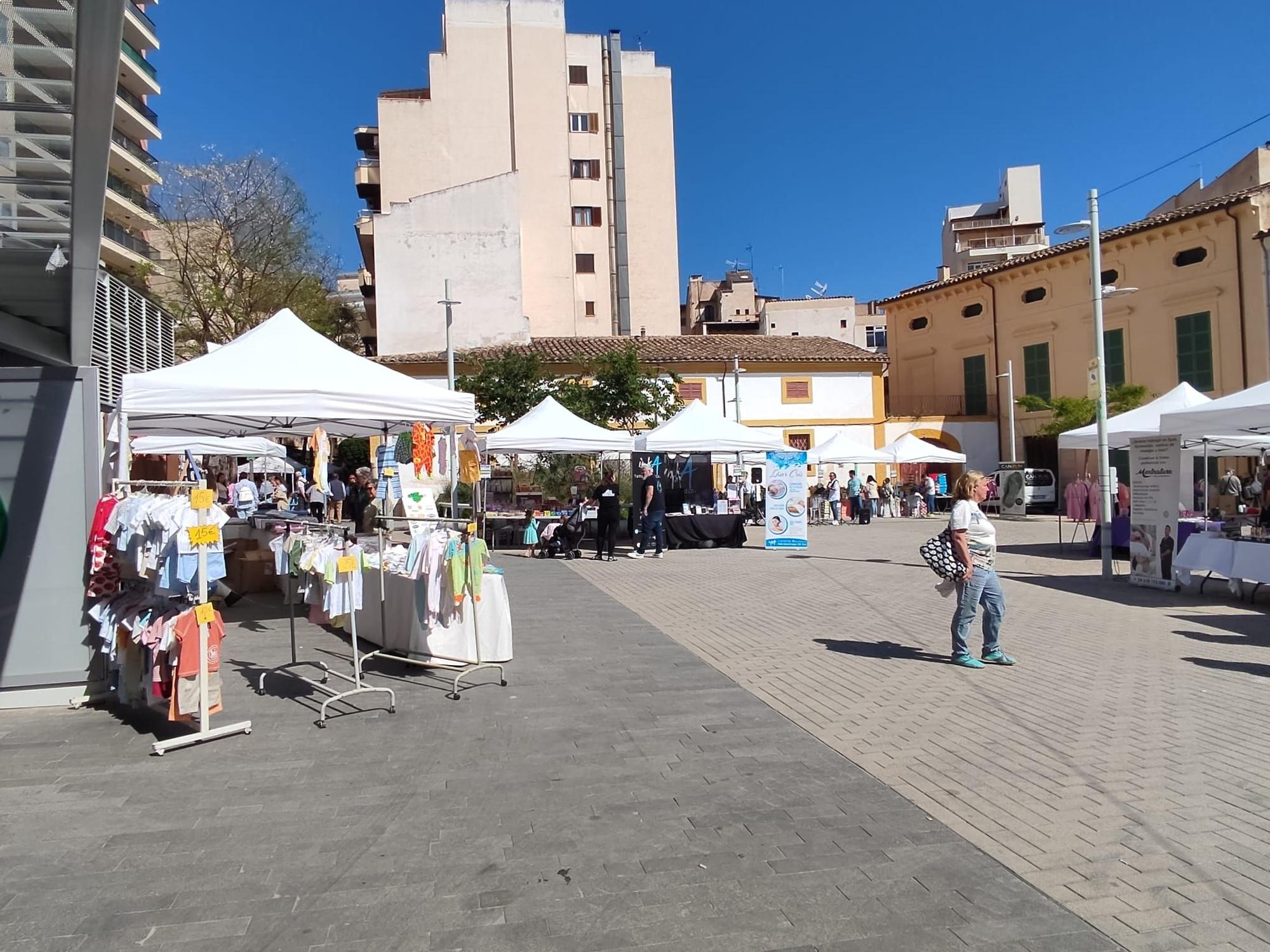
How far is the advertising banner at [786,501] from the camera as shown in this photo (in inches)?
709

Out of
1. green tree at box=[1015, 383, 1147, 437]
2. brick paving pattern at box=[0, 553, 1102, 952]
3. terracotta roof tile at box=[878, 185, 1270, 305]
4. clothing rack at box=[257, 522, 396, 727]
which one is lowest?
brick paving pattern at box=[0, 553, 1102, 952]

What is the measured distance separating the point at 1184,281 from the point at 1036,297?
5.96m

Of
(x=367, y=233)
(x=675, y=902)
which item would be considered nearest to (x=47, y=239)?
(x=675, y=902)

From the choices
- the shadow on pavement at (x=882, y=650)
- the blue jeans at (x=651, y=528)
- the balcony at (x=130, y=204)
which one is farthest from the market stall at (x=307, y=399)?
the balcony at (x=130, y=204)

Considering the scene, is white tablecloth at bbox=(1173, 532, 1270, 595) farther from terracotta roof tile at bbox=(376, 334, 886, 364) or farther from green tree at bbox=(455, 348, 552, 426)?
terracotta roof tile at bbox=(376, 334, 886, 364)

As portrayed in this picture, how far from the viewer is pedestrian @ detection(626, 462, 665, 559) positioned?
Answer: 16.7 metres

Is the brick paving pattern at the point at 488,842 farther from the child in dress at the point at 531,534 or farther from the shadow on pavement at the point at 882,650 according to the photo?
the child in dress at the point at 531,534

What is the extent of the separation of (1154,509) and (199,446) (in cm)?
1513

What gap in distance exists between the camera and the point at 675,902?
3379 millimetres

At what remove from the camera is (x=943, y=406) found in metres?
38.1

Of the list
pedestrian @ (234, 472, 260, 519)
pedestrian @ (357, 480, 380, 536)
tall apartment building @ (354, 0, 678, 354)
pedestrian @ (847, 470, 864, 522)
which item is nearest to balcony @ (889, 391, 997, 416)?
pedestrian @ (847, 470, 864, 522)

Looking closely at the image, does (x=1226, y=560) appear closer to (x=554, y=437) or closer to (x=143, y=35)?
(x=554, y=437)

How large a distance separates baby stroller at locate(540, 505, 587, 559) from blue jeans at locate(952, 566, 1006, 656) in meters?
10.8

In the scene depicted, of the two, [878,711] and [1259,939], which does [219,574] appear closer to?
[878,711]
